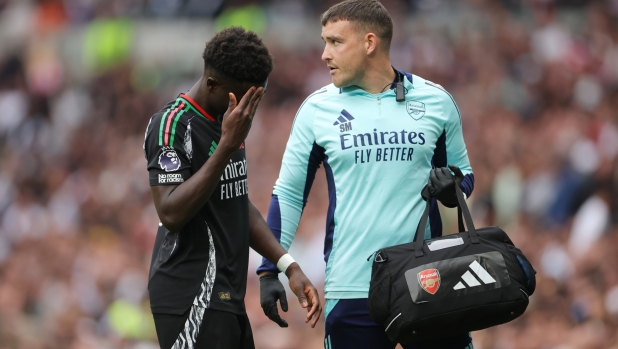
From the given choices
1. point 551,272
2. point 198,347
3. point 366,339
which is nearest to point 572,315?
point 551,272

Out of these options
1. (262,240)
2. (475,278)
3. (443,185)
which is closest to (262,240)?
(262,240)

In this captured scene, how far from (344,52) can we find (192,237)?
3.97ft

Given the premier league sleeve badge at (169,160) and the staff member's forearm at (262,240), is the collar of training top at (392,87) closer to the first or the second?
the staff member's forearm at (262,240)

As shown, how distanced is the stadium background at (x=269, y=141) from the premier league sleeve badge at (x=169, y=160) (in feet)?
13.9

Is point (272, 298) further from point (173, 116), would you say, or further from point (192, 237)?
point (173, 116)

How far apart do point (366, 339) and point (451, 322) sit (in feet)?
1.62

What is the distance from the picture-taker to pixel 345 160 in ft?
14.3

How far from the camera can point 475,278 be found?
3977 mm

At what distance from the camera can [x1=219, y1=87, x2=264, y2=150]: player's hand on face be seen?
3.66 metres

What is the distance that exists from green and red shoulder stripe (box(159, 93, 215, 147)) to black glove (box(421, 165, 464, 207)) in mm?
1025

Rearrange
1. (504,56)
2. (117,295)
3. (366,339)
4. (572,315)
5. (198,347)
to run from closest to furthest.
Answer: (198,347)
(366,339)
(572,315)
(504,56)
(117,295)

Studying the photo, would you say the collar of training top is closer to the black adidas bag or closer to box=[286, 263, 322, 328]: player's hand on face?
the black adidas bag

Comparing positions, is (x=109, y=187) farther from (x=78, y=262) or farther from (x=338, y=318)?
(x=338, y=318)

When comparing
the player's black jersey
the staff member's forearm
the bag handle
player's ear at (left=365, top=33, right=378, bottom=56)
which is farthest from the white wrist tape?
player's ear at (left=365, top=33, right=378, bottom=56)
